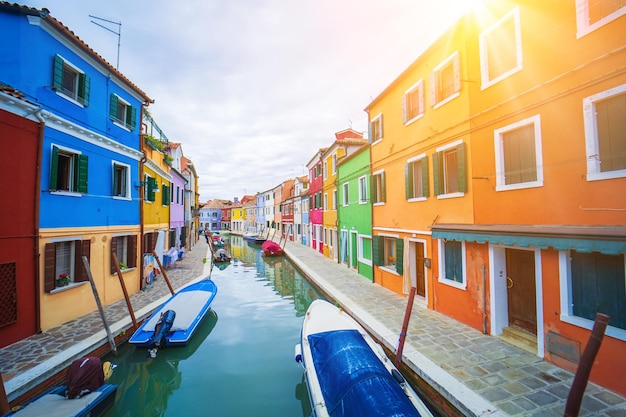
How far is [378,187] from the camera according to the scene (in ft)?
46.9

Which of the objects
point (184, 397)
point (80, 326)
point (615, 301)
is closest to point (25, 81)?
point (80, 326)

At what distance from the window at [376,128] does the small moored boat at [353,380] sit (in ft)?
32.2

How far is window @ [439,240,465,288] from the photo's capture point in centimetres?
869

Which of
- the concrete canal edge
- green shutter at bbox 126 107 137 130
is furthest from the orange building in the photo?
green shutter at bbox 126 107 137 130

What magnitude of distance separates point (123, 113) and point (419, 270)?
14391 mm

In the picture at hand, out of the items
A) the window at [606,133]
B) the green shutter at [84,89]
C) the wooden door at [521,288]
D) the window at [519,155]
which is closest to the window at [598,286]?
the wooden door at [521,288]

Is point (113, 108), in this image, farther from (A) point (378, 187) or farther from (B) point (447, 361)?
(B) point (447, 361)

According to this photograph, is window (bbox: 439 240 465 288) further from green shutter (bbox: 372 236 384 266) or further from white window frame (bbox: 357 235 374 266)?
white window frame (bbox: 357 235 374 266)

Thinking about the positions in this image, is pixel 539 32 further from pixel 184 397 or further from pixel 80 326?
pixel 80 326

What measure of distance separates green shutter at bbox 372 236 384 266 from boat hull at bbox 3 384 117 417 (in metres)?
10.8

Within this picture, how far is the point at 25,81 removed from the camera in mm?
7867

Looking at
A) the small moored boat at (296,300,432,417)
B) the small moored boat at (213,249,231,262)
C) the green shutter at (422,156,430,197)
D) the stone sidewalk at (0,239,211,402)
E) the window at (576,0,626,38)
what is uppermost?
the window at (576,0,626,38)

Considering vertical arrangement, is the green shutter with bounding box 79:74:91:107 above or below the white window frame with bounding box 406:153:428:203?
above

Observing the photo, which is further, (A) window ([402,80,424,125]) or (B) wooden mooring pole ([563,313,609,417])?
(A) window ([402,80,424,125])
